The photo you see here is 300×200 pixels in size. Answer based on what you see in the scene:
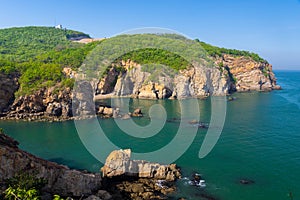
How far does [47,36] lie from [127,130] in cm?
8691

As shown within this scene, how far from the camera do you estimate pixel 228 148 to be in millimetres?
33562

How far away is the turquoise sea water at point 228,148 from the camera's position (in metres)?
23.9

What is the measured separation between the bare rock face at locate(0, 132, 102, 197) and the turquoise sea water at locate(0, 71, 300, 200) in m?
5.73

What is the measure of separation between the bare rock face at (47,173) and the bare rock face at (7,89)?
31.7 metres

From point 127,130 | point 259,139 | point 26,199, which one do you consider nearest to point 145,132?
point 127,130

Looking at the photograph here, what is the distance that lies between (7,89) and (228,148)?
133ft

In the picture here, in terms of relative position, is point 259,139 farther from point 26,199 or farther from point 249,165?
point 26,199

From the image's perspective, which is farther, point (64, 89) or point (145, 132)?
point (64, 89)

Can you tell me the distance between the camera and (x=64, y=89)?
2026 inches

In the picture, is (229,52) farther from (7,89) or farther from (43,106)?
(7,89)

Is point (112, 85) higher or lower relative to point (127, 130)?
higher

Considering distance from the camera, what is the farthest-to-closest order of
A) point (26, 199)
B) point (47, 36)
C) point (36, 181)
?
point (47, 36)
point (36, 181)
point (26, 199)

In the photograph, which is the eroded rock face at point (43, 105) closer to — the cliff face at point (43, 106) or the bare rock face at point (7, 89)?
the cliff face at point (43, 106)

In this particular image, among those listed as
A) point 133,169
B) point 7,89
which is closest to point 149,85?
point 7,89
